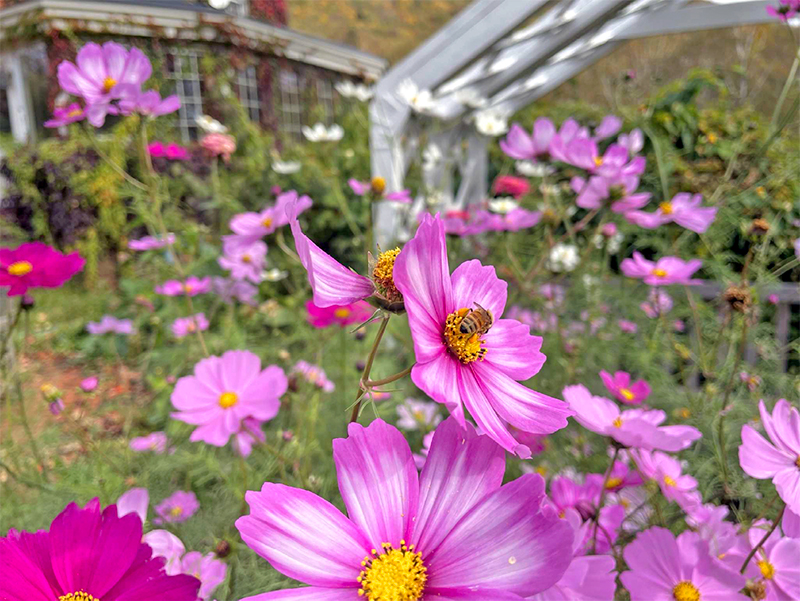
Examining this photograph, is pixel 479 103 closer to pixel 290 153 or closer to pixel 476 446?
pixel 476 446

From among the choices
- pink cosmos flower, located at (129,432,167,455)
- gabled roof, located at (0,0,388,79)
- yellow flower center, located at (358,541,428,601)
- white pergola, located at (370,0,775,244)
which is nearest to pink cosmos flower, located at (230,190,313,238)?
pink cosmos flower, located at (129,432,167,455)

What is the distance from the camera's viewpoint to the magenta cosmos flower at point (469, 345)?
25cm

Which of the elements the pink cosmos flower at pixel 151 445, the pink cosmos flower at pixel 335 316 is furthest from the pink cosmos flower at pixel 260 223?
the pink cosmos flower at pixel 151 445

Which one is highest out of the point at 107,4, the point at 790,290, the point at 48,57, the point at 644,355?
the point at 107,4

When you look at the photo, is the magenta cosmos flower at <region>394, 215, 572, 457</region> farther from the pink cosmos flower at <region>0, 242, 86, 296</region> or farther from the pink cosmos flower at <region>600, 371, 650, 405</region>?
the pink cosmos flower at <region>0, 242, 86, 296</region>

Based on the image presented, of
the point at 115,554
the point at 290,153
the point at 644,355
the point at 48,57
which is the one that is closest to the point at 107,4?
the point at 48,57

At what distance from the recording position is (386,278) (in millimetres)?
302

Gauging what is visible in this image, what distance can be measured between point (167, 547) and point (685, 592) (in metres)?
0.40

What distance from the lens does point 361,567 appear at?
0.85 feet

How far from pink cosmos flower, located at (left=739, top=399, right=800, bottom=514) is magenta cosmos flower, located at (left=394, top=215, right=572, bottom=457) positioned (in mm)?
168

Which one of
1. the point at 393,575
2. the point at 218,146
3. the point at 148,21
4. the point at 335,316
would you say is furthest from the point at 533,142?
the point at 148,21

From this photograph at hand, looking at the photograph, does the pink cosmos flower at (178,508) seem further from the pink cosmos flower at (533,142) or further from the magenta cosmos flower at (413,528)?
the pink cosmos flower at (533,142)

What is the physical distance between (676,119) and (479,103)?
1.25 meters

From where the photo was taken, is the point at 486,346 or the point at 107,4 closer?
the point at 486,346
